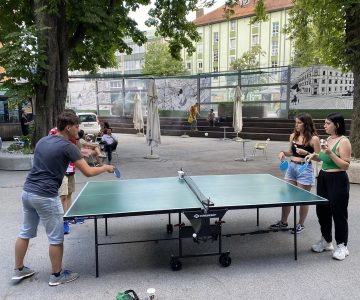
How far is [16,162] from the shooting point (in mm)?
11305

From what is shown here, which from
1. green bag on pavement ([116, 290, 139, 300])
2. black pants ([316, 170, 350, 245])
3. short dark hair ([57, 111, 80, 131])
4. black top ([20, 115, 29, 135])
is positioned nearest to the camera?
green bag on pavement ([116, 290, 139, 300])

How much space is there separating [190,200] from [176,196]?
0.30m

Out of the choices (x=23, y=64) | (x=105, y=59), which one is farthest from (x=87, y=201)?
(x=105, y=59)

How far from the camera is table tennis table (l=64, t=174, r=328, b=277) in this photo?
159 inches

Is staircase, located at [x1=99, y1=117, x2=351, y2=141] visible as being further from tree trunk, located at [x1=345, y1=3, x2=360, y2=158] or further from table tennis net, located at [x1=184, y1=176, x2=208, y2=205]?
table tennis net, located at [x1=184, y1=176, x2=208, y2=205]

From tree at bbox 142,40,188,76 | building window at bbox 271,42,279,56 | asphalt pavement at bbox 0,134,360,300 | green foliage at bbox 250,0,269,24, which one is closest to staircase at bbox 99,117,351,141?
green foliage at bbox 250,0,269,24

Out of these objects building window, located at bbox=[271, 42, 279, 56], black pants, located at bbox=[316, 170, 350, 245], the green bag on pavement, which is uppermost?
building window, located at bbox=[271, 42, 279, 56]

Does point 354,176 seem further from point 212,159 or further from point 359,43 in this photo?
point 212,159

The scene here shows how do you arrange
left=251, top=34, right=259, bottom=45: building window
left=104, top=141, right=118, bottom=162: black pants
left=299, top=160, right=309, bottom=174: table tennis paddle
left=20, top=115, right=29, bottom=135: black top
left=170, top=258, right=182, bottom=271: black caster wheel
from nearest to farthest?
1. left=170, top=258, right=182, bottom=271: black caster wheel
2. left=299, top=160, right=309, bottom=174: table tennis paddle
3. left=104, top=141, right=118, bottom=162: black pants
4. left=20, top=115, right=29, bottom=135: black top
5. left=251, top=34, right=259, bottom=45: building window

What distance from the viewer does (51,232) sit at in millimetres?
3965

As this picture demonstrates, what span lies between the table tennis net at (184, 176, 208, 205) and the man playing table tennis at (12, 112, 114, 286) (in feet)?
3.69

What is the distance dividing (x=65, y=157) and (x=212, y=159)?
391 inches

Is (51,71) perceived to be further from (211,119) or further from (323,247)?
(211,119)

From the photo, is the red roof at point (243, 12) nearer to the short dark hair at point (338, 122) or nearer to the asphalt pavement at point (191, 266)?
the asphalt pavement at point (191, 266)
